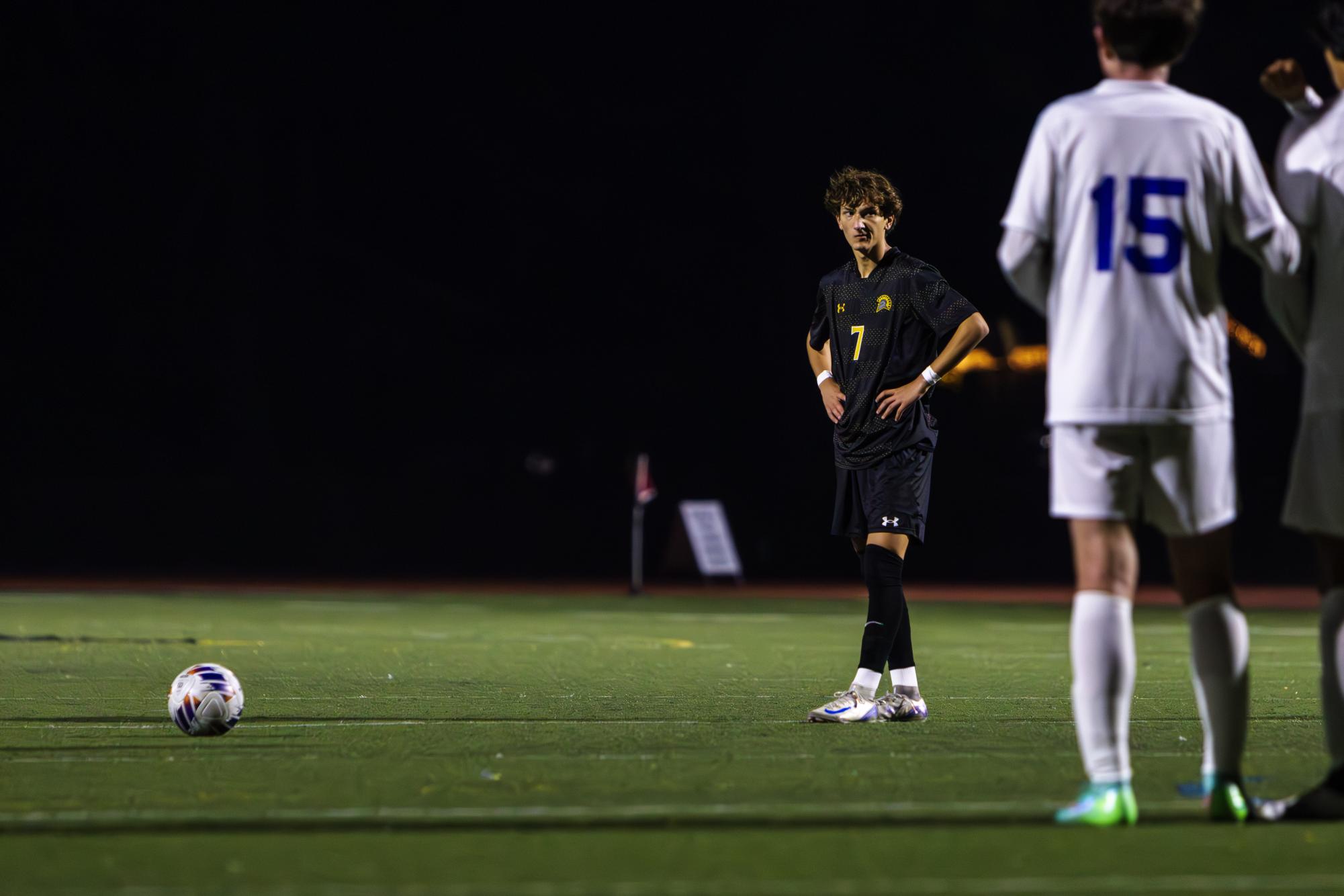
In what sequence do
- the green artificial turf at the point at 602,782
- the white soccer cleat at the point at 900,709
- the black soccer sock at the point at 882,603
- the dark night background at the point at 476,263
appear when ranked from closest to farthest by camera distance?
1. the green artificial turf at the point at 602,782
2. the white soccer cleat at the point at 900,709
3. the black soccer sock at the point at 882,603
4. the dark night background at the point at 476,263

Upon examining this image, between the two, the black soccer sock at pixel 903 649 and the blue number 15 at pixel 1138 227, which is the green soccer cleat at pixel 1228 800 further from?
the black soccer sock at pixel 903 649

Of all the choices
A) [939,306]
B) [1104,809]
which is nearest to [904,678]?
[939,306]

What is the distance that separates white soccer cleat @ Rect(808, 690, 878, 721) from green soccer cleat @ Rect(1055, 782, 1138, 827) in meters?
2.46

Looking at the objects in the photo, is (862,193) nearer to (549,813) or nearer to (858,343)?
(858,343)

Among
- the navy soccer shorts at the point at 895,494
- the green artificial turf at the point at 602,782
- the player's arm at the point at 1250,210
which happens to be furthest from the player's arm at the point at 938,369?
the player's arm at the point at 1250,210

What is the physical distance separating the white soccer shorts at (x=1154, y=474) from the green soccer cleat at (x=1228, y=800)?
0.60 meters

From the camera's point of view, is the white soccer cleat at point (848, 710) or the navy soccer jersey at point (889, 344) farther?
the navy soccer jersey at point (889, 344)

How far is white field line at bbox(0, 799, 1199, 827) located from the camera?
411cm

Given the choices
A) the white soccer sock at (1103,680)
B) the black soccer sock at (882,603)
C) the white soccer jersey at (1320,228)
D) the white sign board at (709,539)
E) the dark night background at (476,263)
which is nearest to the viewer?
the white soccer sock at (1103,680)

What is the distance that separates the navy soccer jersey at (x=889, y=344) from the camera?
271 inches

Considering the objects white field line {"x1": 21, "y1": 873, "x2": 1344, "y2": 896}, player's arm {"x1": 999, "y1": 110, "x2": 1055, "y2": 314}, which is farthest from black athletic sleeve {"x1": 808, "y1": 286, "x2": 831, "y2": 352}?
white field line {"x1": 21, "y1": 873, "x2": 1344, "y2": 896}

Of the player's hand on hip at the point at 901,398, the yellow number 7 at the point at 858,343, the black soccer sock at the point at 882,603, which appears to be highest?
the yellow number 7 at the point at 858,343

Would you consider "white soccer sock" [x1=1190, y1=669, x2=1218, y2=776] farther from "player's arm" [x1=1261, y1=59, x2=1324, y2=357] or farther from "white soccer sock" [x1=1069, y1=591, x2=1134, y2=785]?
"player's arm" [x1=1261, y1=59, x2=1324, y2=357]

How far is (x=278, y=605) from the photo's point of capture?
1809 cm
